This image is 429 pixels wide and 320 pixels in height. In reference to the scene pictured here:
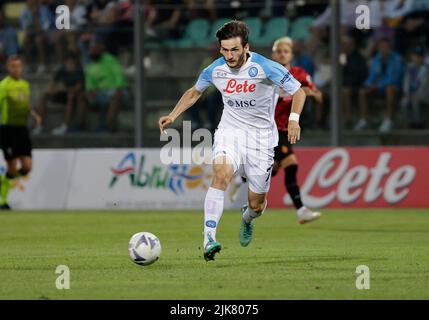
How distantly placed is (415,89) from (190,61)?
4.28m

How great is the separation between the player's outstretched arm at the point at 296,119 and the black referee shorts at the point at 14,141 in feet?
32.2

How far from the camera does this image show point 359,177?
63.5 ft

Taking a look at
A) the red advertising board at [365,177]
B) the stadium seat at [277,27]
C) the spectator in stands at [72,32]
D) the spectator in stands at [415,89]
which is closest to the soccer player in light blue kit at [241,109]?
the red advertising board at [365,177]

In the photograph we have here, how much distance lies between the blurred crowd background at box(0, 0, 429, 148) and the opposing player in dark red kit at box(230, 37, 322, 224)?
459 cm

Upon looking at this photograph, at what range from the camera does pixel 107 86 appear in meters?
21.2

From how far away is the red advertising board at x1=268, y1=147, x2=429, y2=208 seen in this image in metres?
19.3

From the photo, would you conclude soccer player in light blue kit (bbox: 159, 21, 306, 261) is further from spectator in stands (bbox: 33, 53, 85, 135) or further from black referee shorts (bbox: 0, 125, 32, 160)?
spectator in stands (bbox: 33, 53, 85, 135)

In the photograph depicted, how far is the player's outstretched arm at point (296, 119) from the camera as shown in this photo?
33.7 feet

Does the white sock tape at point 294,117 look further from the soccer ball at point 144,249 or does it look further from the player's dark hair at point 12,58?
the player's dark hair at point 12,58
